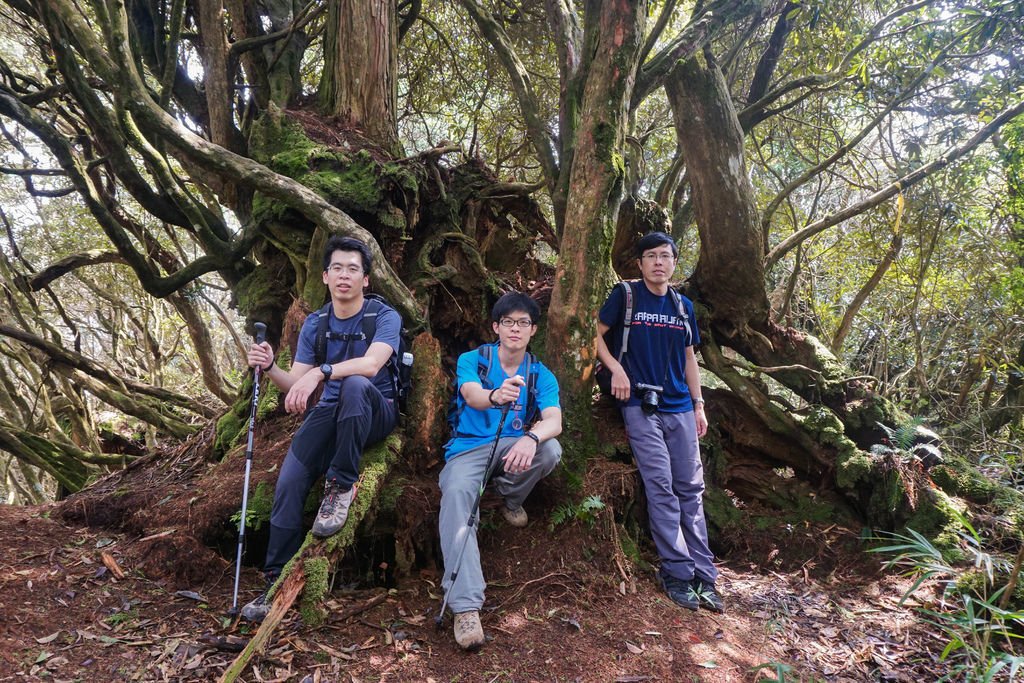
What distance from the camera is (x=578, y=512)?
4.08 metres

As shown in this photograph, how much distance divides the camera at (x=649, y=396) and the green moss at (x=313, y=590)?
7.82 ft

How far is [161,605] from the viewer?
131 inches

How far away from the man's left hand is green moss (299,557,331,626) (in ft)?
3.81

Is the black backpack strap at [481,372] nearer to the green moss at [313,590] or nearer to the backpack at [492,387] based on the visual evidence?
the backpack at [492,387]

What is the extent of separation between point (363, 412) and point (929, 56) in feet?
21.5

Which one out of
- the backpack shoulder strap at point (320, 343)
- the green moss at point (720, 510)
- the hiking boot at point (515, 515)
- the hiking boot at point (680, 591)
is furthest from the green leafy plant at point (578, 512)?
the backpack shoulder strap at point (320, 343)

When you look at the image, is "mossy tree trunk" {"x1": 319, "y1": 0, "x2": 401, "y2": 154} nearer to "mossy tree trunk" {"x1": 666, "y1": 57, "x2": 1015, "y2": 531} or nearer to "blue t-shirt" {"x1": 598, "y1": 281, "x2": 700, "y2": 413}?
"mossy tree trunk" {"x1": 666, "y1": 57, "x2": 1015, "y2": 531}

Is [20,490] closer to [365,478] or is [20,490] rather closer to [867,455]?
[365,478]

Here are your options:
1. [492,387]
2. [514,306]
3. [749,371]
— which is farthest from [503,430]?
A: [749,371]

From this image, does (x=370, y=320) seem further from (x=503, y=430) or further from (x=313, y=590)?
(x=313, y=590)

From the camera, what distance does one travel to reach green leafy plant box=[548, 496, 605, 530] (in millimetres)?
4055

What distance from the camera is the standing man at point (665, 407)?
13.3 feet

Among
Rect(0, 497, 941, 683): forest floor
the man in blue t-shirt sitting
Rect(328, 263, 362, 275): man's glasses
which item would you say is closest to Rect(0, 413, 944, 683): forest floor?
Rect(0, 497, 941, 683): forest floor

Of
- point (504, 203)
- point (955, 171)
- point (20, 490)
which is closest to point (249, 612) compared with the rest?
point (504, 203)
